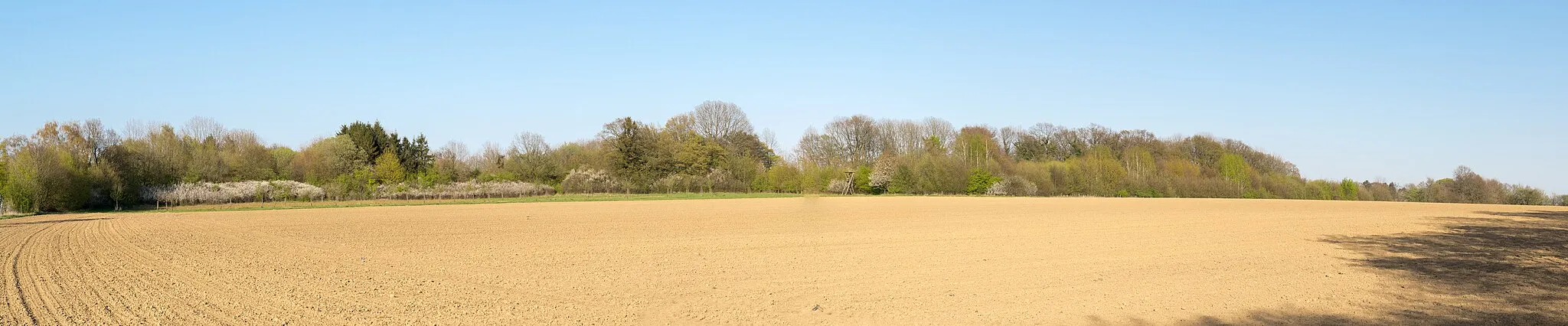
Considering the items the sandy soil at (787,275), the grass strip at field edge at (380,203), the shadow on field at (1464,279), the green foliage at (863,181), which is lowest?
the shadow on field at (1464,279)

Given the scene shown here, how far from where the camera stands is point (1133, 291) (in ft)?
39.2

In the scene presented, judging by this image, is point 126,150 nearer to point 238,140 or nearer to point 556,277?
point 238,140

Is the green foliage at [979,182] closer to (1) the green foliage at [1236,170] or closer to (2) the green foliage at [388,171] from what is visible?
(1) the green foliage at [1236,170]

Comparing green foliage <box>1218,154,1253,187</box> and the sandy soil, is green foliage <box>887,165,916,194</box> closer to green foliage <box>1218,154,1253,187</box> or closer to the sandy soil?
green foliage <box>1218,154,1253,187</box>

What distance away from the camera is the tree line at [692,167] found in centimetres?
4809

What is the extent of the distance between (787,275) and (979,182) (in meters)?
63.2

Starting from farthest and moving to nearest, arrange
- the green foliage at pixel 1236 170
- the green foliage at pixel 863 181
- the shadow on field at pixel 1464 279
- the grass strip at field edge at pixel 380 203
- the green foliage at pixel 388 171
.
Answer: the green foliage at pixel 1236 170 < the green foliage at pixel 863 181 < the green foliage at pixel 388 171 < the grass strip at field edge at pixel 380 203 < the shadow on field at pixel 1464 279

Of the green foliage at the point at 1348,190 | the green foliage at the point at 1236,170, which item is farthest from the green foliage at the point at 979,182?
the green foliage at the point at 1348,190

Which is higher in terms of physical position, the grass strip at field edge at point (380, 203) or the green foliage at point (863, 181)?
the green foliage at point (863, 181)

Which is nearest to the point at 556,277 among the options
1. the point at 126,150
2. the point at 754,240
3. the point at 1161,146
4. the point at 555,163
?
the point at 754,240

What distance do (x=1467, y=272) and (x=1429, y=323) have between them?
5.80m

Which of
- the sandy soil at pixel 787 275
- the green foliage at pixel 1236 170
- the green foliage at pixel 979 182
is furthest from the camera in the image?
the green foliage at pixel 1236 170

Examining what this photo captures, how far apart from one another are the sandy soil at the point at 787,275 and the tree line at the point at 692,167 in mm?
26026

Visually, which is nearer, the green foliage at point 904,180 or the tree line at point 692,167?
the tree line at point 692,167
